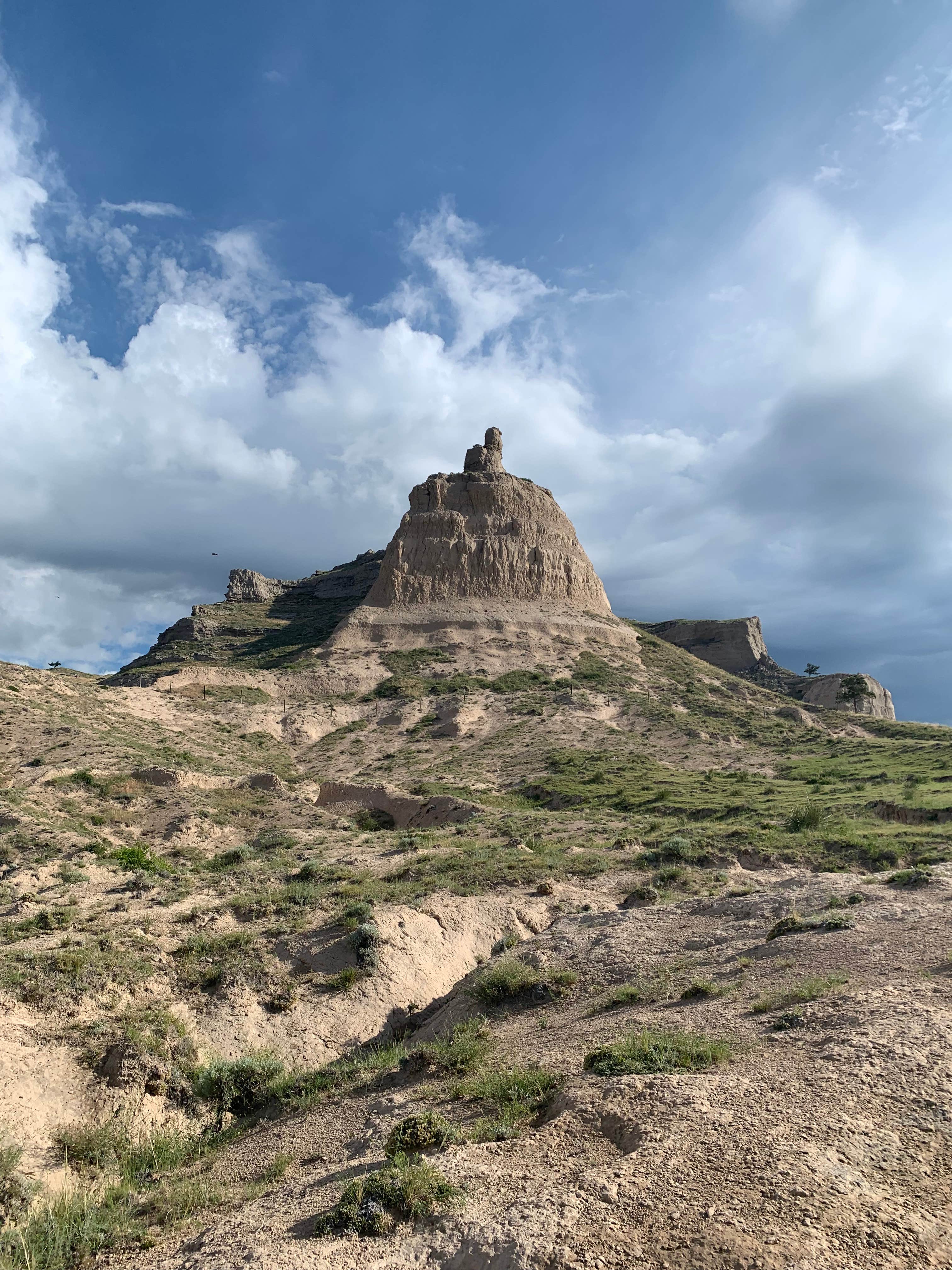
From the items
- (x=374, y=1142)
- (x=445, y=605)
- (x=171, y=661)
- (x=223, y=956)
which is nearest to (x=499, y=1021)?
(x=374, y=1142)

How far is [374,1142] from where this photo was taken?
6383 mm

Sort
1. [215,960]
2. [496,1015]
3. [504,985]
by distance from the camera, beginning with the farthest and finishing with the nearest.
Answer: [215,960], [504,985], [496,1015]

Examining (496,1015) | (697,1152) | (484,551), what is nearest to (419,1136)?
(697,1152)

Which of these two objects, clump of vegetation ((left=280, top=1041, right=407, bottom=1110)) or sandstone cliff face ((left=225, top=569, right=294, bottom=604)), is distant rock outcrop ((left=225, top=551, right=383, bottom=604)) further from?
clump of vegetation ((left=280, top=1041, right=407, bottom=1110))

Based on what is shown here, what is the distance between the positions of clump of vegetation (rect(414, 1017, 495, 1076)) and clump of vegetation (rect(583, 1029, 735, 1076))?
5.43 feet

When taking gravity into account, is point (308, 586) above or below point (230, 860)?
above

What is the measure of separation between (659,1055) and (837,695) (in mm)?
85050

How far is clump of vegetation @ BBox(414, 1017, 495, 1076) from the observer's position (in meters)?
7.75

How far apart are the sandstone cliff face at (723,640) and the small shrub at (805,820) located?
3004 inches

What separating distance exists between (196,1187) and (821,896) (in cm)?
1096

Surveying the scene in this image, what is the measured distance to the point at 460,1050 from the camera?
800cm

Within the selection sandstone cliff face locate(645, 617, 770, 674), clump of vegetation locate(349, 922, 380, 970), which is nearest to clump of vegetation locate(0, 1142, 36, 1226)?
clump of vegetation locate(349, 922, 380, 970)

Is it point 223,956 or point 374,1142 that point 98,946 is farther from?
point 374,1142

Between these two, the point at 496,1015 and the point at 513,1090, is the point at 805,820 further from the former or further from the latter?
the point at 513,1090
